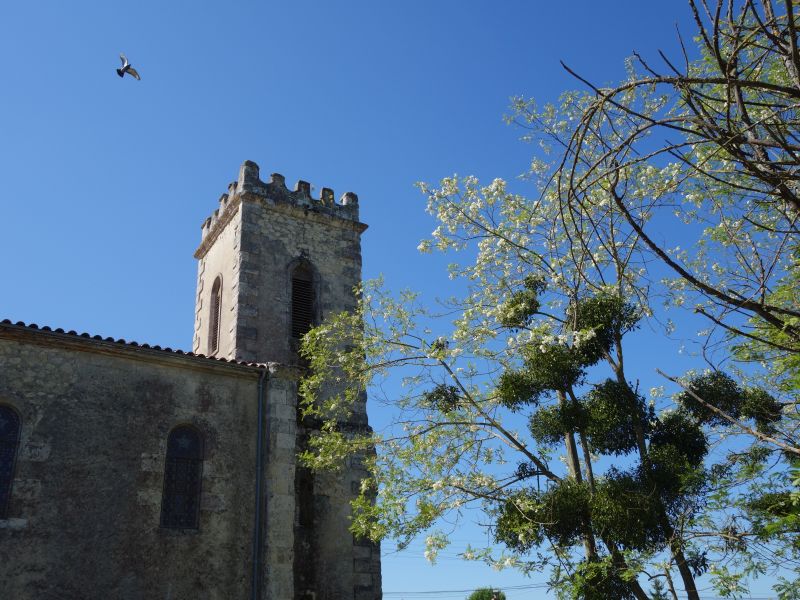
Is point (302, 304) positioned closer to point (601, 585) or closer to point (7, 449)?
point (7, 449)

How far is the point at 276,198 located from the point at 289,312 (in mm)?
3399

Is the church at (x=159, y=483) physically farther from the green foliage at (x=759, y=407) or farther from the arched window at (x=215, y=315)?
the green foliage at (x=759, y=407)

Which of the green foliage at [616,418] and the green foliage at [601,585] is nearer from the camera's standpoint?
the green foliage at [601,585]

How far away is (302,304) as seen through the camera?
738 inches

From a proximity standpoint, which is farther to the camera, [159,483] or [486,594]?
[486,594]

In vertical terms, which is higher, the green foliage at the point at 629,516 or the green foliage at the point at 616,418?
the green foliage at the point at 616,418

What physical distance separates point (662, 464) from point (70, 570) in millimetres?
9238

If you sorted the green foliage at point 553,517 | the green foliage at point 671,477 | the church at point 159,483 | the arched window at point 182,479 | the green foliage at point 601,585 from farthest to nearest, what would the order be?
the arched window at point 182,479, the church at point 159,483, the green foliage at point 553,517, the green foliage at point 671,477, the green foliage at point 601,585

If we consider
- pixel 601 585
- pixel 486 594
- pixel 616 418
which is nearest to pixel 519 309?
pixel 616 418

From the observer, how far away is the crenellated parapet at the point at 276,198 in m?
19.3

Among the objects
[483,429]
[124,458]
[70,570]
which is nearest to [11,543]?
[70,570]

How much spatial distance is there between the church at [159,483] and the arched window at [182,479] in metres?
0.02

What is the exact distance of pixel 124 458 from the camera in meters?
12.2

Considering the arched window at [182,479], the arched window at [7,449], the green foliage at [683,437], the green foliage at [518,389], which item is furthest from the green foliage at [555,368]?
the arched window at [7,449]
